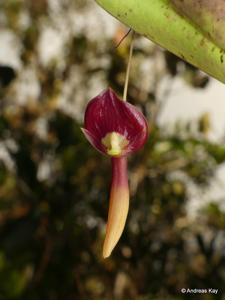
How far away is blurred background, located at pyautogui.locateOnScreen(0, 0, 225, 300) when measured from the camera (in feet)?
4.16

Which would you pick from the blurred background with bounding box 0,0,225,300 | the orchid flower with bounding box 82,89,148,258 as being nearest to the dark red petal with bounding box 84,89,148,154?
the orchid flower with bounding box 82,89,148,258

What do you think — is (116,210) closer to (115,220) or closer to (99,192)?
(115,220)

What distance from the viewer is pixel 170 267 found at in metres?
1.51

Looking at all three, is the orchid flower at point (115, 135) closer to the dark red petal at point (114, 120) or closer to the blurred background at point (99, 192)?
the dark red petal at point (114, 120)

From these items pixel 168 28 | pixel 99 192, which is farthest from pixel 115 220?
pixel 99 192

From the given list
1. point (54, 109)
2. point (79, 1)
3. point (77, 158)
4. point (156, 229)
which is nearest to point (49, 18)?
point (79, 1)

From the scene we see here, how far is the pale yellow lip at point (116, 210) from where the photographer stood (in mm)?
483

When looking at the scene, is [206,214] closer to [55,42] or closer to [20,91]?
[20,91]

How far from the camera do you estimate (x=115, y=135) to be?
0.49 meters

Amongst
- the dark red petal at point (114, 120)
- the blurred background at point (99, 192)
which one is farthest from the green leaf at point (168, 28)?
the blurred background at point (99, 192)

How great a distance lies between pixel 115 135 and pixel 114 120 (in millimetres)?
12

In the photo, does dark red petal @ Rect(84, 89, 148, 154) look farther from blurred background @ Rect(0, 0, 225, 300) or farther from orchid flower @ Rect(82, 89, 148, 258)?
blurred background @ Rect(0, 0, 225, 300)

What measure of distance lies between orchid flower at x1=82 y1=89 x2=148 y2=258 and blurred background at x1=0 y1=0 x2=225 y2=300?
718 millimetres

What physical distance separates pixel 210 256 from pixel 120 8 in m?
1.08
